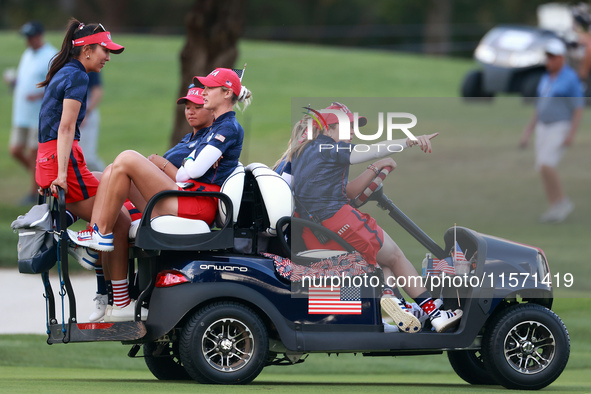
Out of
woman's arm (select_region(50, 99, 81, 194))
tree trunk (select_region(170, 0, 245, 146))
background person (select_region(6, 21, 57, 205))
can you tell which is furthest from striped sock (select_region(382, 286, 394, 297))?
background person (select_region(6, 21, 57, 205))

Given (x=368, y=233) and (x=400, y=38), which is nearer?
(x=368, y=233)

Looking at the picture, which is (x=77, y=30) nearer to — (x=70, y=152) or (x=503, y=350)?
(x=70, y=152)

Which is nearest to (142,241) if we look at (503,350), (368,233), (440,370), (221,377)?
(221,377)

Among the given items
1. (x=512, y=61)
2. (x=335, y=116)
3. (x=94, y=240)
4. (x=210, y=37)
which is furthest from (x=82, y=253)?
(x=512, y=61)

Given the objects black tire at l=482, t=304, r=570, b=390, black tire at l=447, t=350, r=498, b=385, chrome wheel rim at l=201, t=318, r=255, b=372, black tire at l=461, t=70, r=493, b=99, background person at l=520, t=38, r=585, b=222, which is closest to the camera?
chrome wheel rim at l=201, t=318, r=255, b=372

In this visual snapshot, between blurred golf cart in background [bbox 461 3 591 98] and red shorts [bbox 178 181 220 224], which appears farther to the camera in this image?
blurred golf cart in background [bbox 461 3 591 98]

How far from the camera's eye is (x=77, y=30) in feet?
20.7

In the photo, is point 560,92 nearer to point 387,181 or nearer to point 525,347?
point 525,347

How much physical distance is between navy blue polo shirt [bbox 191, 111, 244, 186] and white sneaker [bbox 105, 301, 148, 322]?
32.8 inches

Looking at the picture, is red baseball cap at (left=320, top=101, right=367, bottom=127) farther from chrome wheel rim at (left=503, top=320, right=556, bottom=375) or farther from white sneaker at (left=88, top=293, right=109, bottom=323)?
white sneaker at (left=88, top=293, right=109, bottom=323)

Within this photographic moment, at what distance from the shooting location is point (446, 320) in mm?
6324

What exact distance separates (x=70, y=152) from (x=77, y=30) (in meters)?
0.74

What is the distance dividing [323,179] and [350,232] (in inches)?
13.4

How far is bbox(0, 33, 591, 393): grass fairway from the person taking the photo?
652cm
